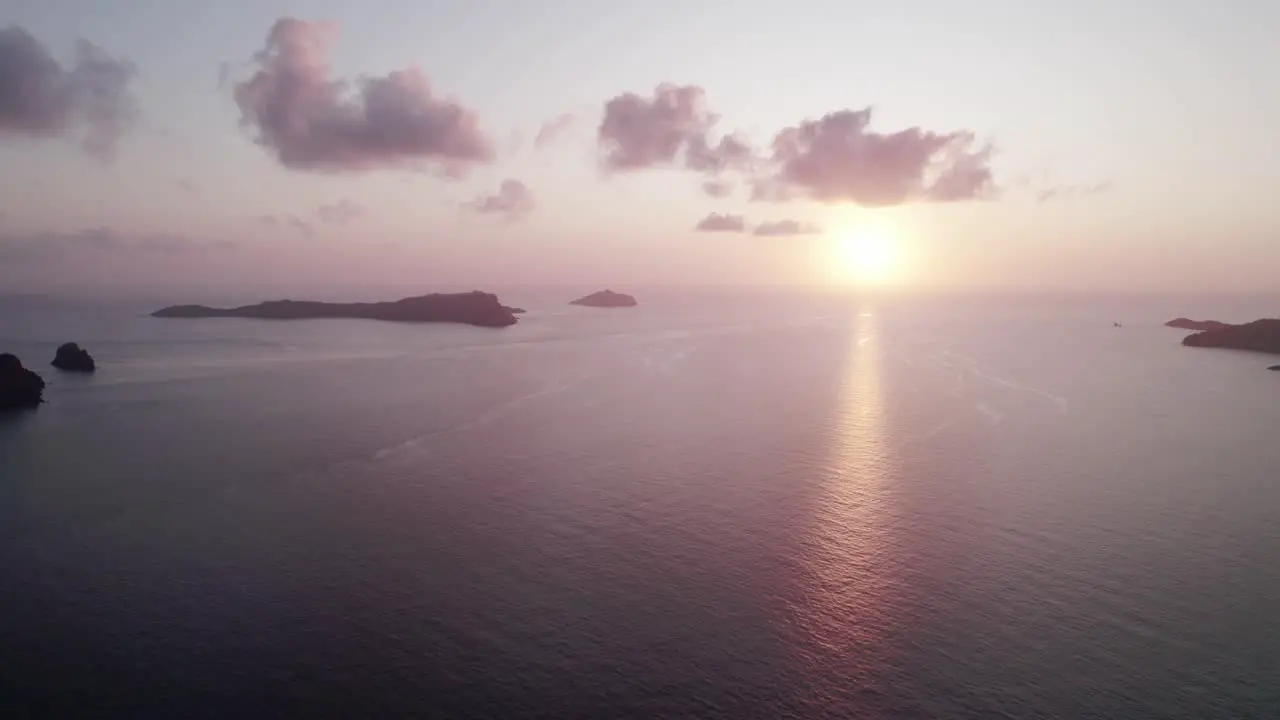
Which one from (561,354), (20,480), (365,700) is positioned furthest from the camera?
(561,354)

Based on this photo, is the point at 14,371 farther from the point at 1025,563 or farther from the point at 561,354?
the point at 1025,563

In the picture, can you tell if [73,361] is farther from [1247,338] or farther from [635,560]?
[1247,338]

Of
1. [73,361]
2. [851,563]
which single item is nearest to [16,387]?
[73,361]

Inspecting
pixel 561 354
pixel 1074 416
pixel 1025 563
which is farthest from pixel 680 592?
pixel 561 354

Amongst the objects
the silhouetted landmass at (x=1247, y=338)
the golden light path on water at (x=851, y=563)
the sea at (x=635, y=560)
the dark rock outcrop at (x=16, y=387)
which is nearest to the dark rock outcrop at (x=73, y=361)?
the dark rock outcrop at (x=16, y=387)

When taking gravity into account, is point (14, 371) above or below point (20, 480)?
above

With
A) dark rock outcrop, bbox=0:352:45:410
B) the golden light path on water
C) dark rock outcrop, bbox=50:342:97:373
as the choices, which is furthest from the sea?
dark rock outcrop, bbox=50:342:97:373
